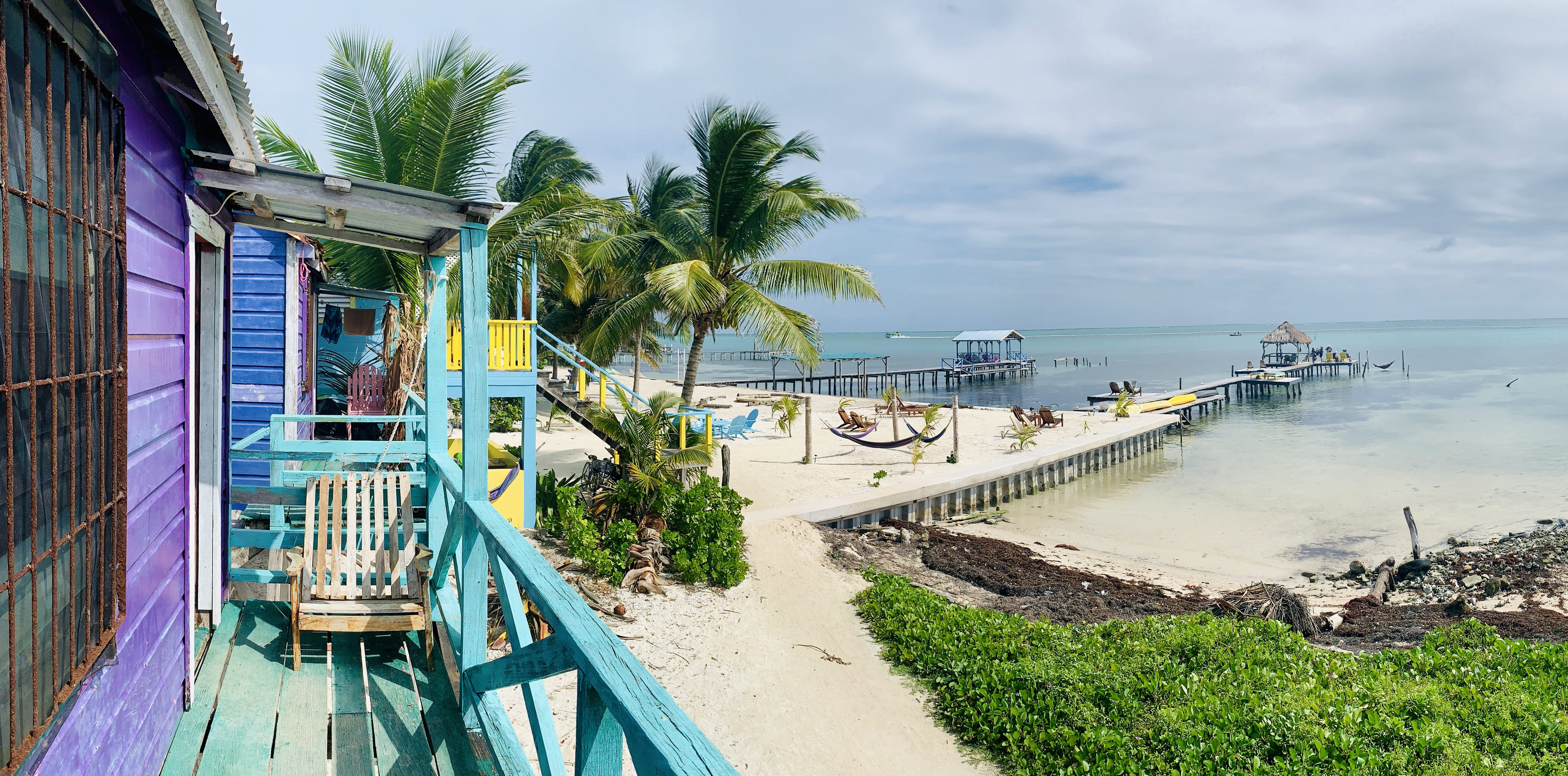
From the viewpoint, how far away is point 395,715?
3.46 m

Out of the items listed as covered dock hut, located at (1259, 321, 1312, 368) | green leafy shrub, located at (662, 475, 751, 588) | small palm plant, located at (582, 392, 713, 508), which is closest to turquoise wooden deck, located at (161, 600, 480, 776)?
green leafy shrub, located at (662, 475, 751, 588)

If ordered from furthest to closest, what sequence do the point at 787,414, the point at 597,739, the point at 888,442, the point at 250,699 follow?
the point at 787,414 < the point at 888,442 < the point at 250,699 < the point at 597,739

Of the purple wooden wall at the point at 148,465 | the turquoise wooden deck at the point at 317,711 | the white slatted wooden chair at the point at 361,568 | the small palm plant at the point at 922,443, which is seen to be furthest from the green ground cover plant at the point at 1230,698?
the small palm plant at the point at 922,443

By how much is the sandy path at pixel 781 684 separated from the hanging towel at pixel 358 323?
6.70 m

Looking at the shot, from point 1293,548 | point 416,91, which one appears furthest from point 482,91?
point 1293,548

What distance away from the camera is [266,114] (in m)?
9.82

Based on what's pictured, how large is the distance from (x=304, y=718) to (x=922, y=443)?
1580 centimetres

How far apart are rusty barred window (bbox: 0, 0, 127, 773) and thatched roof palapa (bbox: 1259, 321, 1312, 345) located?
208 ft

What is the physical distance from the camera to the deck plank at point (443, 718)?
306 centimetres

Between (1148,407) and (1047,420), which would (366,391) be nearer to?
(1047,420)

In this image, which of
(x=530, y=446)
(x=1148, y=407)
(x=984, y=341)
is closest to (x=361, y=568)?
(x=530, y=446)

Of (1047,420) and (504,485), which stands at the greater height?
(504,485)

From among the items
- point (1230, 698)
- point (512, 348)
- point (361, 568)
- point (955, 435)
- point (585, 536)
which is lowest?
point (1230, 698)

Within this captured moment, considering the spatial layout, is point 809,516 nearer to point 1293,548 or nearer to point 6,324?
point 1293,548
